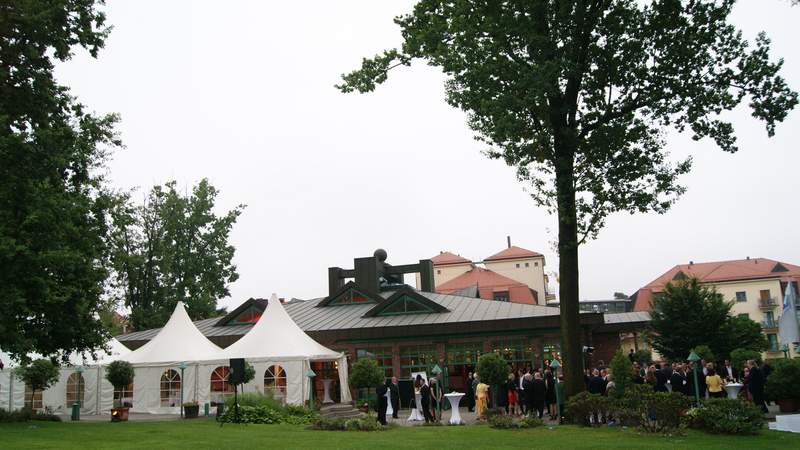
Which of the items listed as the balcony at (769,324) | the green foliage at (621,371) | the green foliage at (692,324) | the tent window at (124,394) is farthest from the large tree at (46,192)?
the balcony at (769,324)

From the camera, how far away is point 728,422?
13078mm

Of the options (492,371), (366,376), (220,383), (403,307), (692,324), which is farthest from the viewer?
(692,324)

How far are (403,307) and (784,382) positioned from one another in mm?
14845

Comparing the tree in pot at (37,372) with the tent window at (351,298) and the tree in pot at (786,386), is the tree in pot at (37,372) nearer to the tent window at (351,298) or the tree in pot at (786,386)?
the tent window at (351,298)

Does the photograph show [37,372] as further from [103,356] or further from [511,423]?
[511,423]

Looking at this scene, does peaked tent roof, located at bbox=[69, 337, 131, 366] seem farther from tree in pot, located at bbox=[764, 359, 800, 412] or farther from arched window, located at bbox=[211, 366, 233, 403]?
tree in pot, located at bbox=[764, 359, 800, 412]

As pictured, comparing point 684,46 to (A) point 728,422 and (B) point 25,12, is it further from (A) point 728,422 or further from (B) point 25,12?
(B) point 25,12

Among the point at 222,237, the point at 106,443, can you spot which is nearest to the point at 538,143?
the point at 106,443

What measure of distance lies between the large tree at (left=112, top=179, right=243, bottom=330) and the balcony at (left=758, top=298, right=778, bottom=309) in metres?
47.4

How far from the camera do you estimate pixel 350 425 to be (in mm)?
15961

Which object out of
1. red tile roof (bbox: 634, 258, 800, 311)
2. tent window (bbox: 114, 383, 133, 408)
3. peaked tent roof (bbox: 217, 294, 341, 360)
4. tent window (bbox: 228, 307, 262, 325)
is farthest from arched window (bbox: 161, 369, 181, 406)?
red tile roof (bbox: 634, 258, 800, 311)

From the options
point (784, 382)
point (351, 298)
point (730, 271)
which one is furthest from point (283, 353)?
point (730, 271)

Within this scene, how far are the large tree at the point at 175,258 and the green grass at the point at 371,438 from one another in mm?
24201

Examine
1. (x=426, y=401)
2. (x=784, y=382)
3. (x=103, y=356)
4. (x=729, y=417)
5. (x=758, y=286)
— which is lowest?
(x=729, y=417)
